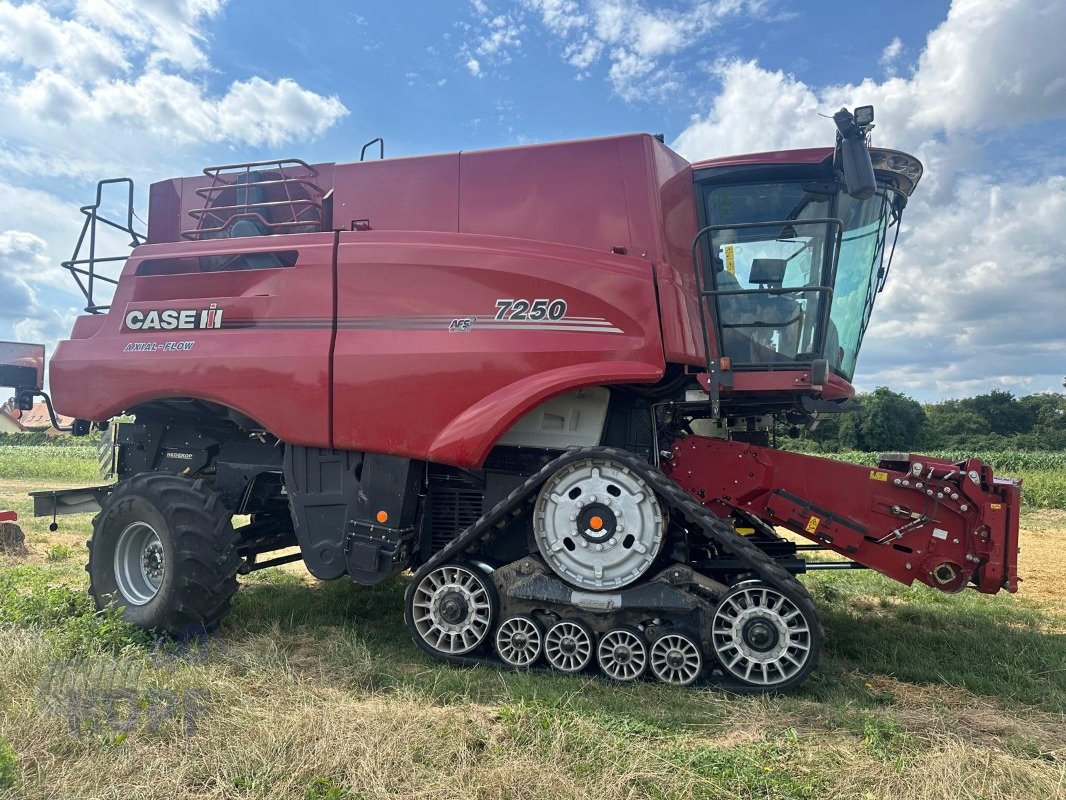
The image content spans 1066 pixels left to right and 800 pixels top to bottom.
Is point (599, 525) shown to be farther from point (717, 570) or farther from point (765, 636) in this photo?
point (765, 636)

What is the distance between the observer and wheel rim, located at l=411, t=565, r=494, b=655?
457 centimetres

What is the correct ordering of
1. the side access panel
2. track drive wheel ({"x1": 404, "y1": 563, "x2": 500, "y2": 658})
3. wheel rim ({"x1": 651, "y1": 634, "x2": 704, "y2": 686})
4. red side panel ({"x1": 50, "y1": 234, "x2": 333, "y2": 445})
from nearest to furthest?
wheel rim ({"x1": 651, "y1": 634, "x2": 704, "y2": 686}) → track drive wheel ({"x1": 404, "y1": 563, "x2": 500, "y2": 658}) → the side access panel → red side panel ({"x1": 50, "y1": 234, "x2": 333, "y2": 445})

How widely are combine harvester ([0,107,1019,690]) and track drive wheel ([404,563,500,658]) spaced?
21 millimetres

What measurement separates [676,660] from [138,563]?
168 inches

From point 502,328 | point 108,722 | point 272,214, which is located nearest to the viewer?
point 108,722

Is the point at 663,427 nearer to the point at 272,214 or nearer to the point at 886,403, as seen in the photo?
the point at 272,214

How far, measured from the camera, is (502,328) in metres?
4.65

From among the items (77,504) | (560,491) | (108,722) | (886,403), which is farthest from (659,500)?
(886,403)

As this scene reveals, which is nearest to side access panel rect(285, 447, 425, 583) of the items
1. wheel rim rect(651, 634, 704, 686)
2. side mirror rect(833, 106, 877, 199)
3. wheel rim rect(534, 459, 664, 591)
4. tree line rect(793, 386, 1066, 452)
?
wheel rim rect(534, 459, 664, 591)

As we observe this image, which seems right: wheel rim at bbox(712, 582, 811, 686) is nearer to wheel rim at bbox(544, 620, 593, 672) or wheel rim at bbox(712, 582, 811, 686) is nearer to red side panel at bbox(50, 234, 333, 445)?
wheel rim at bbox(544, 620, 593, 672)

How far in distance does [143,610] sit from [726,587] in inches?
166

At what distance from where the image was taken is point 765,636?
409cm

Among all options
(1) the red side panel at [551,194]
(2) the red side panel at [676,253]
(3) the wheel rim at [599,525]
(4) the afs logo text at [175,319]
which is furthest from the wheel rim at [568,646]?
(4) the afs logo text at [175,319]

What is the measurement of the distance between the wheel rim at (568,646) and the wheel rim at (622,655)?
0.29 ft
